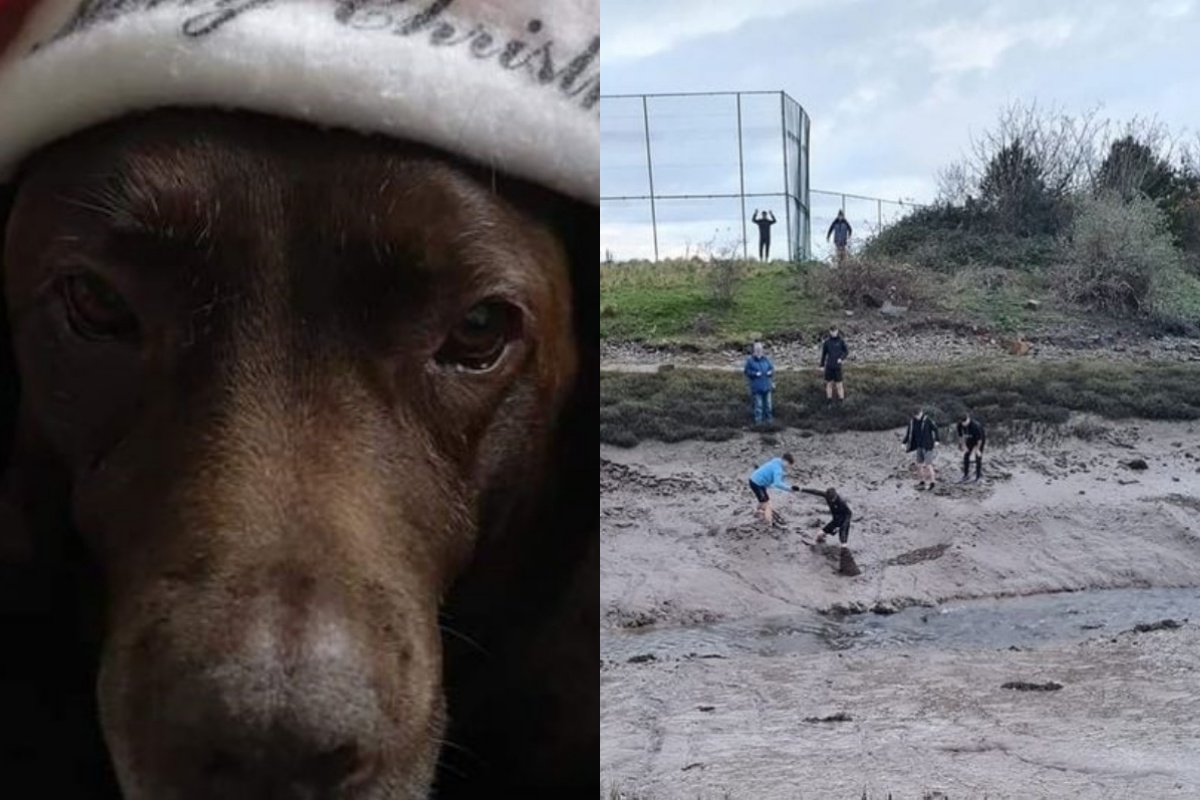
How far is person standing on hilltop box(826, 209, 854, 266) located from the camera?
7.73ft

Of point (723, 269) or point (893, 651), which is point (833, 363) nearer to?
point (723, 269)

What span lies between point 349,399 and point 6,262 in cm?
23

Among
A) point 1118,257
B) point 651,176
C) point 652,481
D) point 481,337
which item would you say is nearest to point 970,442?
point 1118,257

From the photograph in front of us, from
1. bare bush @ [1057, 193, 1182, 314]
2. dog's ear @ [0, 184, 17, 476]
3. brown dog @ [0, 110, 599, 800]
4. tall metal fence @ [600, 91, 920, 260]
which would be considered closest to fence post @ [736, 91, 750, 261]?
tall metal fence @ [600, 91, 920, 260]

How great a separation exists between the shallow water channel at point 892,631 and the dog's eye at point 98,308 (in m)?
1.54

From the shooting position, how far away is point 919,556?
7.43 feet

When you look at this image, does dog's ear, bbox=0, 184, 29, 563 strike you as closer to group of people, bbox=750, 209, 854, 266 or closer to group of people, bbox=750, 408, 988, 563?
group of people, bbox=750, 408, 988, 563

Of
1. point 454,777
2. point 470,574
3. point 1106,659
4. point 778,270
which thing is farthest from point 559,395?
point 1106,659

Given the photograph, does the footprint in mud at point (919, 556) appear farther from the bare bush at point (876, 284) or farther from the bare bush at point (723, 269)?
the bare bush at point (723, 269)

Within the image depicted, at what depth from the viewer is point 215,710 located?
729mm

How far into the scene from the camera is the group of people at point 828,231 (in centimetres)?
231

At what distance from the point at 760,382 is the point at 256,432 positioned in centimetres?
159

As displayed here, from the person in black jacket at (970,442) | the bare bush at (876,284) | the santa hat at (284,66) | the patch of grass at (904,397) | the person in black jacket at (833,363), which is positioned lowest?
the person in black jacket at (970,442)

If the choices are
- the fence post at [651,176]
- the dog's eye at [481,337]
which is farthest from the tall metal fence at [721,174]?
the dog's eye at [481,337]
